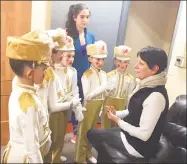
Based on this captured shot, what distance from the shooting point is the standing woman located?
119cm

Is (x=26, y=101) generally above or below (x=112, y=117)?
above

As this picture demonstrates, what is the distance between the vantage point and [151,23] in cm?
129

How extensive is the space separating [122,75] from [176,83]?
38cm

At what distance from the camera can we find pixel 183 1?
134 centimetres

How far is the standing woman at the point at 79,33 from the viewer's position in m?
1.19

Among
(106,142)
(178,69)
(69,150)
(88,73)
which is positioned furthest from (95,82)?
(178,69)

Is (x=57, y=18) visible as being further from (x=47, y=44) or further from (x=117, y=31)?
(x=47, y=44)

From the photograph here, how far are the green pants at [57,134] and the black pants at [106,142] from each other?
14 centimetres

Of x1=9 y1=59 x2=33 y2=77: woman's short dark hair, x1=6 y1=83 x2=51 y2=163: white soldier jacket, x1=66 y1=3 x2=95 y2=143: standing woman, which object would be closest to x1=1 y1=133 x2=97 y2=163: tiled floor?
x1=66 y1=3 x2=95 y2=143: standing woman

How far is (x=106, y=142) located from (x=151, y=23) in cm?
64

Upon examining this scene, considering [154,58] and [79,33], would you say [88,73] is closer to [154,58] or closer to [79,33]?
[79,33]

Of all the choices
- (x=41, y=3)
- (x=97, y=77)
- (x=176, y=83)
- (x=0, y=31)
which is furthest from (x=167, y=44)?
(x=0, y=31)

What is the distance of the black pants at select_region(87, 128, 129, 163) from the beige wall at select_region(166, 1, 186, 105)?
0.38 meters

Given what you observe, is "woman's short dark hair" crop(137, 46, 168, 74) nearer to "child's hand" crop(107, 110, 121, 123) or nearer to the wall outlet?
"child's hand" crop(107, 110, 121, 123)
